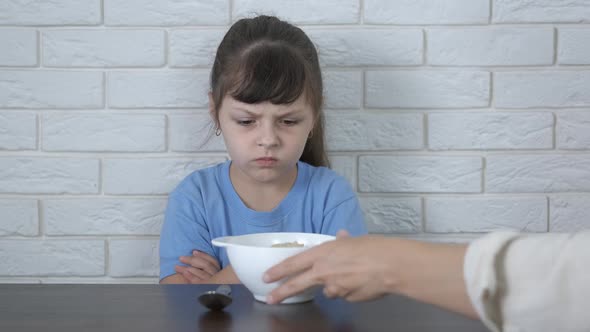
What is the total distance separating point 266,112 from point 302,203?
0.26 metres

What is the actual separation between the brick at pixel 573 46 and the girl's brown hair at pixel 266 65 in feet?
2.01

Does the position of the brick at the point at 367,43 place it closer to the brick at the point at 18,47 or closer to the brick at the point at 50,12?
the brick at the point at 50,12

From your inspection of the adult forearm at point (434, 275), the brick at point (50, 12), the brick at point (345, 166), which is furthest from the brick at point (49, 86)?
the adult forearm at point (434, 275)

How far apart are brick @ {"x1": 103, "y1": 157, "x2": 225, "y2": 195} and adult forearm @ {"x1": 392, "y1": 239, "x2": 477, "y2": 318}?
0.99 meters

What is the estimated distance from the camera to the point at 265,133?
1397mm

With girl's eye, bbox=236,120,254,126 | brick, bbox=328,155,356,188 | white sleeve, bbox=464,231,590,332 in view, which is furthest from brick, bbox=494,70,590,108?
white sleeve, bbox=464,231,590,332

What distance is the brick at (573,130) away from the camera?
5.41 ft

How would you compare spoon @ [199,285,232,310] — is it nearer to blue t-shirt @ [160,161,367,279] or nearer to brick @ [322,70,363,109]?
blue t-shirt @ [160,161,367,279]

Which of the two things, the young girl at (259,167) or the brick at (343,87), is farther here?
the brick at (343,87)

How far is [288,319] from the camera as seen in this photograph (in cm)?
79

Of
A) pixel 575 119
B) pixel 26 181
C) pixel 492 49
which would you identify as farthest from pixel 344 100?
pixel 26 181

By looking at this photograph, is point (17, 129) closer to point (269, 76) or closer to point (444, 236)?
point (269, 76)

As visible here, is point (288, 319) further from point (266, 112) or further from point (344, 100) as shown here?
point (344, 100)

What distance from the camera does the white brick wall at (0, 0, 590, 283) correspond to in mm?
1626
